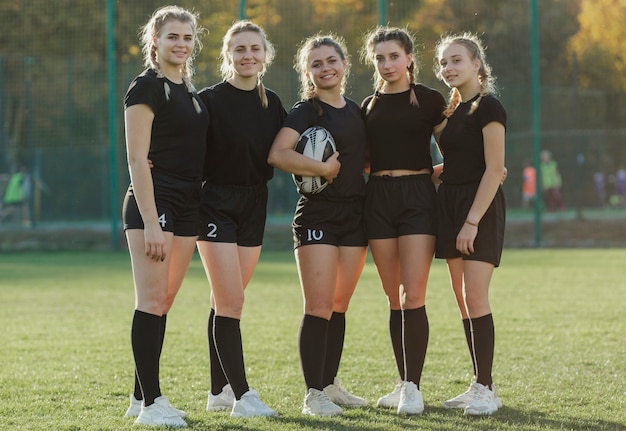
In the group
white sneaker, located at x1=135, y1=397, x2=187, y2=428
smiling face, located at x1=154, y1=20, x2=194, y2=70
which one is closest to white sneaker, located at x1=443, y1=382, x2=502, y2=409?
white sneaker, located at x1=135, y1=397, x2=187, y2=428

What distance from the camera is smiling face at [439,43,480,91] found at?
16.5 ft

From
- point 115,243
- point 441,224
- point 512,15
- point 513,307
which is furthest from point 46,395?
point 512,15

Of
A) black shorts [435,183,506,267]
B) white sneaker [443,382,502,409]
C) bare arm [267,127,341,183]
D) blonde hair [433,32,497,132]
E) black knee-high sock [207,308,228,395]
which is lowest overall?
white sneaker [443,382,502,409]

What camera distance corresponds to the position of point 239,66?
497cm

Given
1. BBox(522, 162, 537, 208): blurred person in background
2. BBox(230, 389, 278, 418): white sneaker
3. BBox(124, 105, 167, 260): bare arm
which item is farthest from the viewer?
BBox(522, 162, 537, 208): blurred person in background

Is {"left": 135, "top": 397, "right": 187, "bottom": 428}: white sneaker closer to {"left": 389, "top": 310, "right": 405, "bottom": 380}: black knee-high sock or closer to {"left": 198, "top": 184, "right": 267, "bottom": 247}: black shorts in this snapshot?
{"left": 198, "top": 184, "right": 267, "bottom": 247}: black shorts

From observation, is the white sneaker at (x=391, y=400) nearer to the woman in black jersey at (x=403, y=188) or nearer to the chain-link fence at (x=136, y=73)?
the woman in black jersey at (x=403, y=188)

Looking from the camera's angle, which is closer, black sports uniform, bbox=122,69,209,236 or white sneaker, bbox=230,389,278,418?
black sports uniform, bbox=122,69,209,236

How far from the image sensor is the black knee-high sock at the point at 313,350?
502 cm

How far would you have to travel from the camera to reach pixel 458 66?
16.5ft

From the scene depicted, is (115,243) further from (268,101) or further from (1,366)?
(268,101)

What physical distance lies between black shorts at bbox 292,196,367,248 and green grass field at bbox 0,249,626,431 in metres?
0.82

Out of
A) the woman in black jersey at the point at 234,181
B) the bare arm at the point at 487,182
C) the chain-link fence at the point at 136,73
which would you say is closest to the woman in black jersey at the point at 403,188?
the bare arm at the point at 487,182

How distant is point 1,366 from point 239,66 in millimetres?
2831
